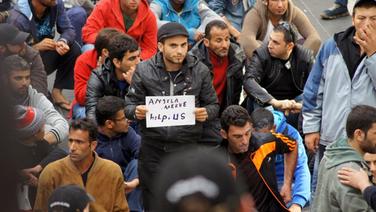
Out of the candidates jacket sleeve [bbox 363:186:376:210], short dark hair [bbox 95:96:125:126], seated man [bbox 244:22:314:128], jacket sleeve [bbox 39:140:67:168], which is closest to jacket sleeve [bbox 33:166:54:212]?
jacket sleeve [bbox 39:140:67:168]

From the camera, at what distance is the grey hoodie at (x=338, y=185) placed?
13.7ft

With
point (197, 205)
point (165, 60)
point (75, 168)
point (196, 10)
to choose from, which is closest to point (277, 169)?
point (165, 60)

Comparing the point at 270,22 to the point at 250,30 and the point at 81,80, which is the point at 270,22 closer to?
the point at 250,30

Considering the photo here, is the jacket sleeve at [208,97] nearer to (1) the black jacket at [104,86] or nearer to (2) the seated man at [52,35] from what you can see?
(1) the black jacket at [104,86]

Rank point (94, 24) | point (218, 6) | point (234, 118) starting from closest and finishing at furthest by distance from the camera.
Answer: point (234, 118)
point (94, 24)
point (218, 6)

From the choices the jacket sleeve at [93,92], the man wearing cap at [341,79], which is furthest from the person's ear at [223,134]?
→ the jacket sleeve at [93,92]

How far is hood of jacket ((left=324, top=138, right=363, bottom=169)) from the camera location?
4.29 m

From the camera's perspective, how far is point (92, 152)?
5.12m

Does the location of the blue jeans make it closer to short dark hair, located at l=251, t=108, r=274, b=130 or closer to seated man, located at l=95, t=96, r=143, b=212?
seated man, located at l=95, t=96, r=143, b=212

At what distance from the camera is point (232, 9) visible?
8.87 m

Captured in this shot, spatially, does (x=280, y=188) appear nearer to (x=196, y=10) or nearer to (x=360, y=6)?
(x=360, y=6)

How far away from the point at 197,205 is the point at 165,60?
4212mm

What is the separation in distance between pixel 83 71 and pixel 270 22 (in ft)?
7.43

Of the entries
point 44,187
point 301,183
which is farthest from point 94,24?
point 44,187
